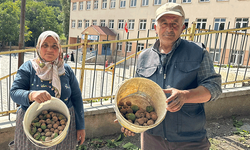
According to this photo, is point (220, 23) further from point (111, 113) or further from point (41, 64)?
point (41, 64)

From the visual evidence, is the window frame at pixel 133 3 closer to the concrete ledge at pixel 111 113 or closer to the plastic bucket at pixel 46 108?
the concrete ledge at pixel 111 113

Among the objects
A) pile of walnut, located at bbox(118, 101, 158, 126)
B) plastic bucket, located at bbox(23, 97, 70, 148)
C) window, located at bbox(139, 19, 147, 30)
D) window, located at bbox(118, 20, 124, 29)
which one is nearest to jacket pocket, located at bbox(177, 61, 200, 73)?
pile of walnut, located at bbox(118, 101, 158, 126)

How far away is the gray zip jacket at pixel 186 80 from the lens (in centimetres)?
162

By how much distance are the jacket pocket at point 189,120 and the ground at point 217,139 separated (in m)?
1.75

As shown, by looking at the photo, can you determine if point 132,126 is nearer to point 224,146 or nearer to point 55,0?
point 224,146

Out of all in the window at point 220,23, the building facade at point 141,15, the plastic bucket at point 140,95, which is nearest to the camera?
the plastic bucket at point 140,95

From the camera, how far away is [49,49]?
78.0 inches

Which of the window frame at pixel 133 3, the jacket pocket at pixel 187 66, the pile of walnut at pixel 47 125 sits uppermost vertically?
the window frame at pixel 133 3

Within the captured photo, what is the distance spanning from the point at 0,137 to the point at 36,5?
48326 millimetres

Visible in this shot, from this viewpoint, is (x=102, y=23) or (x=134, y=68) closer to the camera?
(x=134, y=68)

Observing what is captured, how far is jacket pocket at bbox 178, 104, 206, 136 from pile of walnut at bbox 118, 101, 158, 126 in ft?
0.73

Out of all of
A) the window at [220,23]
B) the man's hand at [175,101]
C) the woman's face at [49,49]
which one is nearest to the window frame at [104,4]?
the window at [220,23]

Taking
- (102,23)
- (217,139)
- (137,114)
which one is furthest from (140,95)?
(102,23)

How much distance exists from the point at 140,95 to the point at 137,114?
0.81ft
